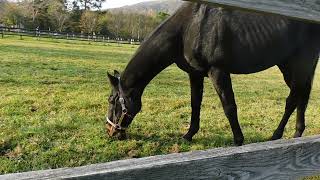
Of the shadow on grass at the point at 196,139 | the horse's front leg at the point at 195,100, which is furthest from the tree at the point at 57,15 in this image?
the horse's front leg at the point at 195,100

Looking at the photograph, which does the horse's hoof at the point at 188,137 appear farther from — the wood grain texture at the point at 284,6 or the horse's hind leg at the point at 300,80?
the wood grain texture at the point at 284,6

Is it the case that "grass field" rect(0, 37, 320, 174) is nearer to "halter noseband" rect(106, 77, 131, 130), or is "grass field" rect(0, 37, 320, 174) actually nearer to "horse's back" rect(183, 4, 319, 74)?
"halter noseband" rect(106, 77, 131, 130)

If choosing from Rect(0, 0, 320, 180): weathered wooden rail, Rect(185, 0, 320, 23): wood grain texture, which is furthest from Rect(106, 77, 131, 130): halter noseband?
Rect(185, 0, 320, 23): wood grain texture

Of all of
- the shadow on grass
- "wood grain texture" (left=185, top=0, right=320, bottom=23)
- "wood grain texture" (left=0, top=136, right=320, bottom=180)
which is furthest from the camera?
the shadow on grass

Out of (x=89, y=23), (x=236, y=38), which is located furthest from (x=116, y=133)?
(x=89, y=23)

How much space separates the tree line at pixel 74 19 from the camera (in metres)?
66.7

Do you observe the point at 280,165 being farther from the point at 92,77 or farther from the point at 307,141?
the point at 92,77

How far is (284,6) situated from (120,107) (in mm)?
3199

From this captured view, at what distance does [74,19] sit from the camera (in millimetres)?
74125

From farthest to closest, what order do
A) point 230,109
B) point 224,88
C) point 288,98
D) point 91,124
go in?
point 91,124 → point 288,98 → point 230,109 → point 224,88

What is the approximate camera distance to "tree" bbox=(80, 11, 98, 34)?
228 feet

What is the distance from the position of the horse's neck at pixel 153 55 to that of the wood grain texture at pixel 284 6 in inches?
98.3

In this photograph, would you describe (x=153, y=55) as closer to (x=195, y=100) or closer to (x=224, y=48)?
(x=224, y=48)

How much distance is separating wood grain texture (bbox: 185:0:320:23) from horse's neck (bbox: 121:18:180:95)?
2.50 m
